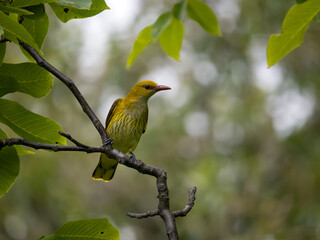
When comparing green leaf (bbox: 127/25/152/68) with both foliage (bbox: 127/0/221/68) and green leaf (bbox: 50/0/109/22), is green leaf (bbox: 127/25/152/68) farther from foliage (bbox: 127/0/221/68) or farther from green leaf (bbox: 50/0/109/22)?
green leaf (bbox: 50/0/109/22)

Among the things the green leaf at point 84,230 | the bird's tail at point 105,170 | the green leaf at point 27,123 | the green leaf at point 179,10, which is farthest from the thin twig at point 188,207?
the bird's tail at point 105,170

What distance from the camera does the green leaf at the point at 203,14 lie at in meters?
1.14

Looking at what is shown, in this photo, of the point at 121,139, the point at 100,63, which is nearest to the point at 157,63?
the point at 100,63

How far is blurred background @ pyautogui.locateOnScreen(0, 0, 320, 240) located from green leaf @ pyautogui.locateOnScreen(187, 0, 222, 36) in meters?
5.09

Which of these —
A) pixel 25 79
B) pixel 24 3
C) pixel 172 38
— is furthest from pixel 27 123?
pixel 172 38

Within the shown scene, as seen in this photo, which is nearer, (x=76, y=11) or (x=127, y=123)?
(x=76, y=11)

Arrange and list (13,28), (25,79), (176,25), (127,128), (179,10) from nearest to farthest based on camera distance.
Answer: (13,28) → (179,10) → (176,25) → (25,79) → (127,128)

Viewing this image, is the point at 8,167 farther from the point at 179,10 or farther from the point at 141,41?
the point at 179,10

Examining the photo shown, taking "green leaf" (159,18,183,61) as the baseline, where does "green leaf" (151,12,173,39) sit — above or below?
below

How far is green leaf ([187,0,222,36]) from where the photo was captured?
1.14 meters

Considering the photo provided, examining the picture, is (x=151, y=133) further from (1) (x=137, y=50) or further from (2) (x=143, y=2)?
(1) (x=137, y=50)

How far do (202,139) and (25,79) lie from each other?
8.46 metres

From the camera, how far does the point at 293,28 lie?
108 centimetres

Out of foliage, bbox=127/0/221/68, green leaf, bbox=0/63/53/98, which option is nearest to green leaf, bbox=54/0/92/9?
foliage, bbox=127/0/221/68
